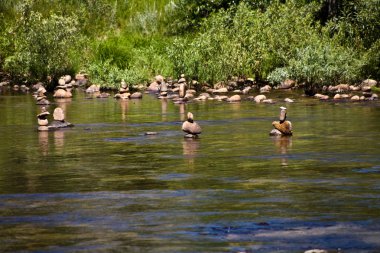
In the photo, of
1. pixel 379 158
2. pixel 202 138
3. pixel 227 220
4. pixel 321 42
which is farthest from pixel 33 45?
pixel 227 220

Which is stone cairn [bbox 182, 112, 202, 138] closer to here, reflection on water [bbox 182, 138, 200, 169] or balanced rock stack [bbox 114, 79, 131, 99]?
reflection on water [bbox 182, 138, 200, 169]

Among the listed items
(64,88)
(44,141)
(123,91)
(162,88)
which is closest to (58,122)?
(44,141)

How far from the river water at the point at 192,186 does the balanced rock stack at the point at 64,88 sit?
1104 cm

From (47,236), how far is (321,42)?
29.7 metres

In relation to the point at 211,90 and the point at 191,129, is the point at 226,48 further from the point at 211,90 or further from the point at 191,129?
the point at 191,129

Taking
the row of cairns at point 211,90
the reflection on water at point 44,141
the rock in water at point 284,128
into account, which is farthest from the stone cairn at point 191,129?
the row of cairns at point 211,90

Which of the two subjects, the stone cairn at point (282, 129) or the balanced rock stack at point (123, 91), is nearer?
the stone cairn at point (282, 129)

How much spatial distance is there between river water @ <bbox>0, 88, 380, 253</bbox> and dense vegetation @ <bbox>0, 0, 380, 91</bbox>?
40.3 ft

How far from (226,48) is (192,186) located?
26576 millimetres

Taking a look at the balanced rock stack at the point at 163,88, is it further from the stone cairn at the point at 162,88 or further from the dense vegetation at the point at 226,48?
the dense vegetation at the point at 226,48

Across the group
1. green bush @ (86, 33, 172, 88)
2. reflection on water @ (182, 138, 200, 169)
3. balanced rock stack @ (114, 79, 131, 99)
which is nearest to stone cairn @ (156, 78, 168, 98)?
green bush @ (86, 33, 172, 88)

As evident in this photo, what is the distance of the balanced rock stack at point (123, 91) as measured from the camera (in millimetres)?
36909

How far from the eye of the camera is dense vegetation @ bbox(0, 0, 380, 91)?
38528 mm

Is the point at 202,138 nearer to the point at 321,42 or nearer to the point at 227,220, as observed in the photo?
the point at 227,220
